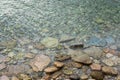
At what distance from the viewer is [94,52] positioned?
3303mm

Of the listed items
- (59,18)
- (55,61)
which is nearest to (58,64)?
(55,61)

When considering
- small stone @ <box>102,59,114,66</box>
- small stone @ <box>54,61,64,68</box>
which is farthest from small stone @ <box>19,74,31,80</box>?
small stone @ <box>102,59,114,66</box>

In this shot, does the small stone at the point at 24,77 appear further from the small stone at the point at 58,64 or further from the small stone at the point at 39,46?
the small stone at the point at 39,46

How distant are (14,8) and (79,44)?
144cm

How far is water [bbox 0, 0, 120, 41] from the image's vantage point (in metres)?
3.70

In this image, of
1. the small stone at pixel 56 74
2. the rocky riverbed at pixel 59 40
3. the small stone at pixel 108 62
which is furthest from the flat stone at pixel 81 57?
the small stone at pixel 56 74

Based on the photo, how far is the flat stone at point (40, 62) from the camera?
300cm

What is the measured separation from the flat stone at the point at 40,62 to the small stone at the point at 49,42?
0.26 meters

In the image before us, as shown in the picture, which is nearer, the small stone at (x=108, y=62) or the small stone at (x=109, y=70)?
the small stone at (x=109, y=70)

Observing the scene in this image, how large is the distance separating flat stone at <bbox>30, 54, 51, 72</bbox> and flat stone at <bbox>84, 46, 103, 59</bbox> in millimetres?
559

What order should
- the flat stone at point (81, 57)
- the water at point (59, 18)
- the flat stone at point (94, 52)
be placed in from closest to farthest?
the flat stone at point (81, 57)
the flat stone at point (94, 52)
the water at point (59, 18)

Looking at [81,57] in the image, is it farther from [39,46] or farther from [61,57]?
[39,46]

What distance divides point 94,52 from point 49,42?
0.64m

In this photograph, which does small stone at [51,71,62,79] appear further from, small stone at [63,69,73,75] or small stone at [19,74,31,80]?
small stone at [19,74,31,80]
